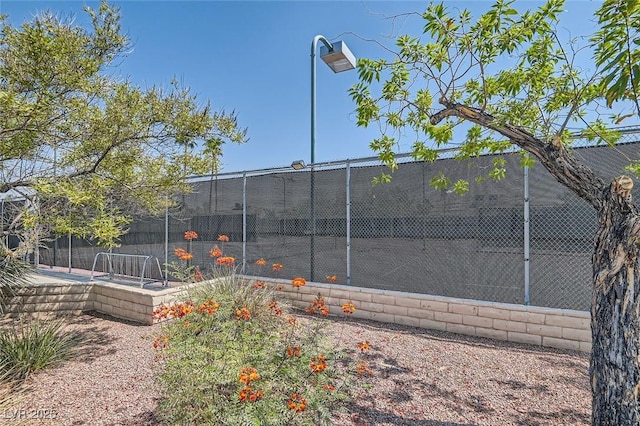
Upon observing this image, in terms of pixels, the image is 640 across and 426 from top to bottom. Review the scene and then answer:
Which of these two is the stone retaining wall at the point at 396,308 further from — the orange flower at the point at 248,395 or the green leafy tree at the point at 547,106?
the orange flower at the point at 248,395

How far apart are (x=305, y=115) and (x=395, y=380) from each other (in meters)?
5.09

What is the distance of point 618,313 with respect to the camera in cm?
191

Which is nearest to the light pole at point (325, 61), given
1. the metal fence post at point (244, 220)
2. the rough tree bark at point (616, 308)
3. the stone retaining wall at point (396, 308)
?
the stone retaining wall at point (396, 308)

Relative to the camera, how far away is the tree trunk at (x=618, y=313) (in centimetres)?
186

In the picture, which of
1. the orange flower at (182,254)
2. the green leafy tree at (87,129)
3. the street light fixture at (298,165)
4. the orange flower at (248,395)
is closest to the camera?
the orange flower at (248,395)

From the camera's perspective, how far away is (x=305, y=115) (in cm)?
636

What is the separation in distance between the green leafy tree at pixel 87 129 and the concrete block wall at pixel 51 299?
5.35 ft

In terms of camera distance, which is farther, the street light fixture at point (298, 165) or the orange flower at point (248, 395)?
the street light fixture at point (298, 165)

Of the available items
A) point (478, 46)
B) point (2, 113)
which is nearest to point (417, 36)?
point (478, 46)

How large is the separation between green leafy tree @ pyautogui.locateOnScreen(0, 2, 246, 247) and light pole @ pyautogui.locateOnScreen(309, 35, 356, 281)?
4.28ft

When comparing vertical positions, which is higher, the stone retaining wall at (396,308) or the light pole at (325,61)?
the light pole at (325,61)

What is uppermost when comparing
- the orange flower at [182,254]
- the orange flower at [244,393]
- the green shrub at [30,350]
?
the orange flower at [182,254]

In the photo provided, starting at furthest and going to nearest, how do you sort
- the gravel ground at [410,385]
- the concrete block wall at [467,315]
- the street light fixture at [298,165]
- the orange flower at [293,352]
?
the street light fixture at [298,165], the concrete block wall at [467,315], the gravel ground at [410,385], the orange flower at [293,352]

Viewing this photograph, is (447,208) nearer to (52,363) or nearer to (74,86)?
(74,86)
